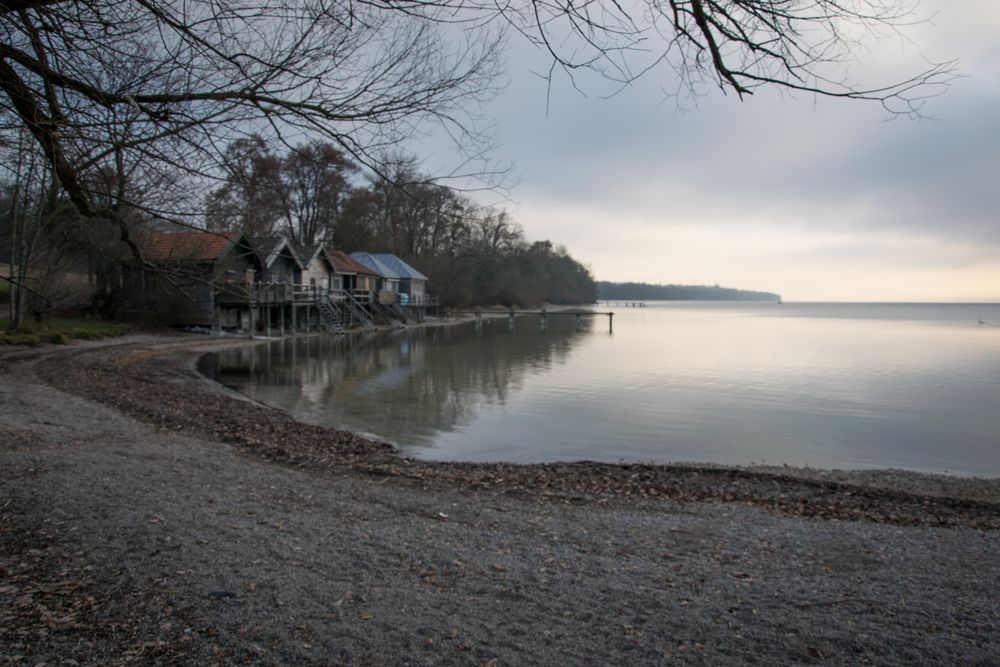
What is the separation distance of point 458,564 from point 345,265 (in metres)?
53.6

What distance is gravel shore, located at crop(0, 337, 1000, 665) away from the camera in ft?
12.4

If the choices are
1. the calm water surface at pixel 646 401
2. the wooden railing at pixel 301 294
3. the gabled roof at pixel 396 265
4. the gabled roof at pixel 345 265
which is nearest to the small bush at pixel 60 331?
the wooden railing at pixel 301 294

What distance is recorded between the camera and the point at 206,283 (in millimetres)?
5629

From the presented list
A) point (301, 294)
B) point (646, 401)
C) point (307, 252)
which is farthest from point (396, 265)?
point (646, 401)

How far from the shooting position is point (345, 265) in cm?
5669

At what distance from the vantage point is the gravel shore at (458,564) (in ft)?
12.4

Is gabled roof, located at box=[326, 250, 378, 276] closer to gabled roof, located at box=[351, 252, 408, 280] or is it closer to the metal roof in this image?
gabled roof, located at box=[351, 252, 408, 280]

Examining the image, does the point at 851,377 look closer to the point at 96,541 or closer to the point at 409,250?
the point at 96,541

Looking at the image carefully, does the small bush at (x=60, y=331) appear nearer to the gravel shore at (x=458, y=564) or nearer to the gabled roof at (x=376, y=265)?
the gravel shore at (x=458, y=564)

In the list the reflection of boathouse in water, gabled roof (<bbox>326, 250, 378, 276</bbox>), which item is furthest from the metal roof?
the reflection of boathouse in water

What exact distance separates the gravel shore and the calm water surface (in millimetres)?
4065

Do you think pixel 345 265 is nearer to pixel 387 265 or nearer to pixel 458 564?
pixel 387 265

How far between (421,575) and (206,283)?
3.00m

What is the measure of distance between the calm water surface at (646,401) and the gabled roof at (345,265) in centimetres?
1669
